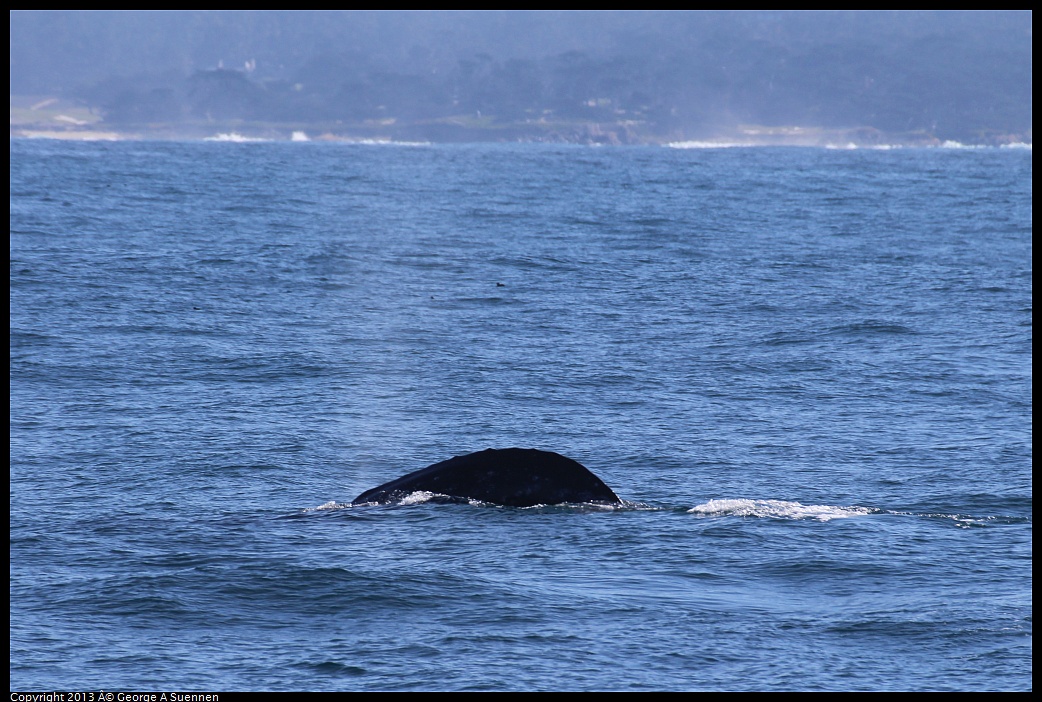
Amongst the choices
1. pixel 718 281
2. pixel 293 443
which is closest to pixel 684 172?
pixel 718 281

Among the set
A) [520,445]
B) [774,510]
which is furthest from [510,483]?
[520,445]

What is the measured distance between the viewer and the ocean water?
9.47 m

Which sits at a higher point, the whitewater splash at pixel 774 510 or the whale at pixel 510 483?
the whale at pixel 510 483

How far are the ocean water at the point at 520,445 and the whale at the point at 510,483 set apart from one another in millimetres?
249

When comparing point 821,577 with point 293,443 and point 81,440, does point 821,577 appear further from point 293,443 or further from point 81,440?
point 81,440

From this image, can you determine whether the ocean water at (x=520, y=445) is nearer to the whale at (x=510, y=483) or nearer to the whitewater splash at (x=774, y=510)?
the whitewater splash at (x=774, y=510)

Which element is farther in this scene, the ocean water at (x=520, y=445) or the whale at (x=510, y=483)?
the whale at (x=510, y=483)

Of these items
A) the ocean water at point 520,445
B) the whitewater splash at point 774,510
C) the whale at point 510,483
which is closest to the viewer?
the ocean water at point 520,445

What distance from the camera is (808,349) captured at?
24.3 meters

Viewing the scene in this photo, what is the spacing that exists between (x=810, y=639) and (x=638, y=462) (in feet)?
21.2

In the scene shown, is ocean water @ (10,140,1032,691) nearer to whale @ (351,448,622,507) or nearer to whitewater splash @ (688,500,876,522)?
whitewater splash @ (688,500,876,522)

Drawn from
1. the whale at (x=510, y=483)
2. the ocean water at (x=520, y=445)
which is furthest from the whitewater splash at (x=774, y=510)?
the whale at (x=510, y=483)

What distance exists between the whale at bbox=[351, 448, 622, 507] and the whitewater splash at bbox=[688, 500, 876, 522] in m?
0.91

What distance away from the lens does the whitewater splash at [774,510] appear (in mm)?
13242
